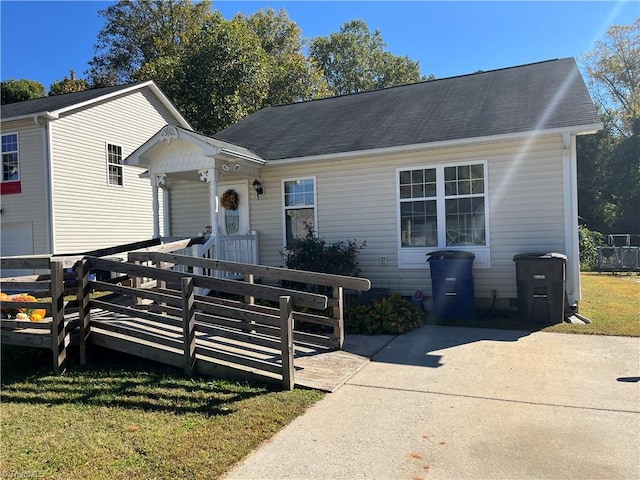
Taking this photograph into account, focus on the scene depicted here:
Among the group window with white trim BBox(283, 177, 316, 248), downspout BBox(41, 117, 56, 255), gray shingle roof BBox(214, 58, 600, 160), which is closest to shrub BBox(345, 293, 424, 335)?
window with white trim BBox(283, 177, 316, 248)

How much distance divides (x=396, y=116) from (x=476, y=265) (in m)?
4.04

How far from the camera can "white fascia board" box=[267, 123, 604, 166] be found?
7223 millimetres

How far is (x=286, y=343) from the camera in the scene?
434 cm

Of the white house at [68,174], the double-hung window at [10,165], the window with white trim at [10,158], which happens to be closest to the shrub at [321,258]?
the white house at [68,174]

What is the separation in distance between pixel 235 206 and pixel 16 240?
8537 mm

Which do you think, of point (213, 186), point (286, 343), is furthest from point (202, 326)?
point (213, 186)

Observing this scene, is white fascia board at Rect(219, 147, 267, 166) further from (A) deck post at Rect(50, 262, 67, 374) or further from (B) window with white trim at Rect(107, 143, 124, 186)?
(B) window with white trim at Rect(107, 143, 124, 186)

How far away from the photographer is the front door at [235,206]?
413 inches

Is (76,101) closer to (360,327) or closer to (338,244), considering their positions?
(338,244)

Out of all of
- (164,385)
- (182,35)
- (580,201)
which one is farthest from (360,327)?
(182,35)

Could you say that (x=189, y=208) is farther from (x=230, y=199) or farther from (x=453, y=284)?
(x=453, y=284)

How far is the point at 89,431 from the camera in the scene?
11.8 feet

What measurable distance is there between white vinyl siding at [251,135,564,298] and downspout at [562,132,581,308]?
99mm

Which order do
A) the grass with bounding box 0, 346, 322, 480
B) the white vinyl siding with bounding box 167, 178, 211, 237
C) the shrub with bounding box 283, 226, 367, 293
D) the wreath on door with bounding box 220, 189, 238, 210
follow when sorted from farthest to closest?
the white vinyl siding with bounding box 167, 178, 211, 237 < the wreath on door with bounding box 220, 189, 238, 210 < the shrub with bounding box 283, 226, 367, 293 < the grass with bounding box 0, 346, 322, 480
